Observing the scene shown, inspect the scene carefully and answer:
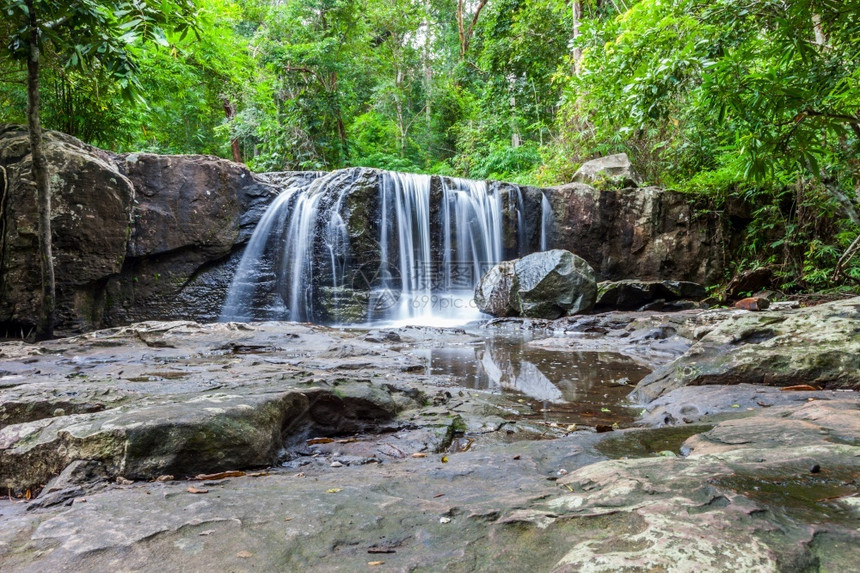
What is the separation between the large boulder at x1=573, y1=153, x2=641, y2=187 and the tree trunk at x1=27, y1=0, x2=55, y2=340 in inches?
458

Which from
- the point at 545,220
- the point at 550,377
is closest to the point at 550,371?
the point at 550,377

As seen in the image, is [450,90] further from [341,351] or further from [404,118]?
[341,351]

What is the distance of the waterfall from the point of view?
12586mm

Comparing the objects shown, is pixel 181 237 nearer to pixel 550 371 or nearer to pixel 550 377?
pixel 550 371

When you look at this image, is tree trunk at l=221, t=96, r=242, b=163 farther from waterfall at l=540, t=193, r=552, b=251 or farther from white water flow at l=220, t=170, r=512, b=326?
→ waterfall at l=540, t=193, r=552, b=251

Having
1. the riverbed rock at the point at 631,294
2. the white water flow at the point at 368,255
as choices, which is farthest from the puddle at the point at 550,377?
the riverbed rock at the point at 631,294

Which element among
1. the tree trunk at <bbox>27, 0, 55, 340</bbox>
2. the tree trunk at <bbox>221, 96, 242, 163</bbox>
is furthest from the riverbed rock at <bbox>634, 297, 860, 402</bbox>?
the tree trunk at <bbox>221, 96, 242, 163</bbox>

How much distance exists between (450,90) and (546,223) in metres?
12.8

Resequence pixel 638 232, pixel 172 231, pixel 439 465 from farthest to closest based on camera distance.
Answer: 1. pixel 638 232
2. pixel 172 231
3. pixel 439 465

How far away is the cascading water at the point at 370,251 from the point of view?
10125 millimetres

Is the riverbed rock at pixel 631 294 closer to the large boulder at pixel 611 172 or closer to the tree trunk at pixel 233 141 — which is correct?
the large boulder at pixel 611 172

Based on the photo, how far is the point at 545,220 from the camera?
41.4ft

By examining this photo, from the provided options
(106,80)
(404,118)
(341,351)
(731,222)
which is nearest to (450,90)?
(404,118)

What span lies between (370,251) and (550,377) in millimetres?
6618
